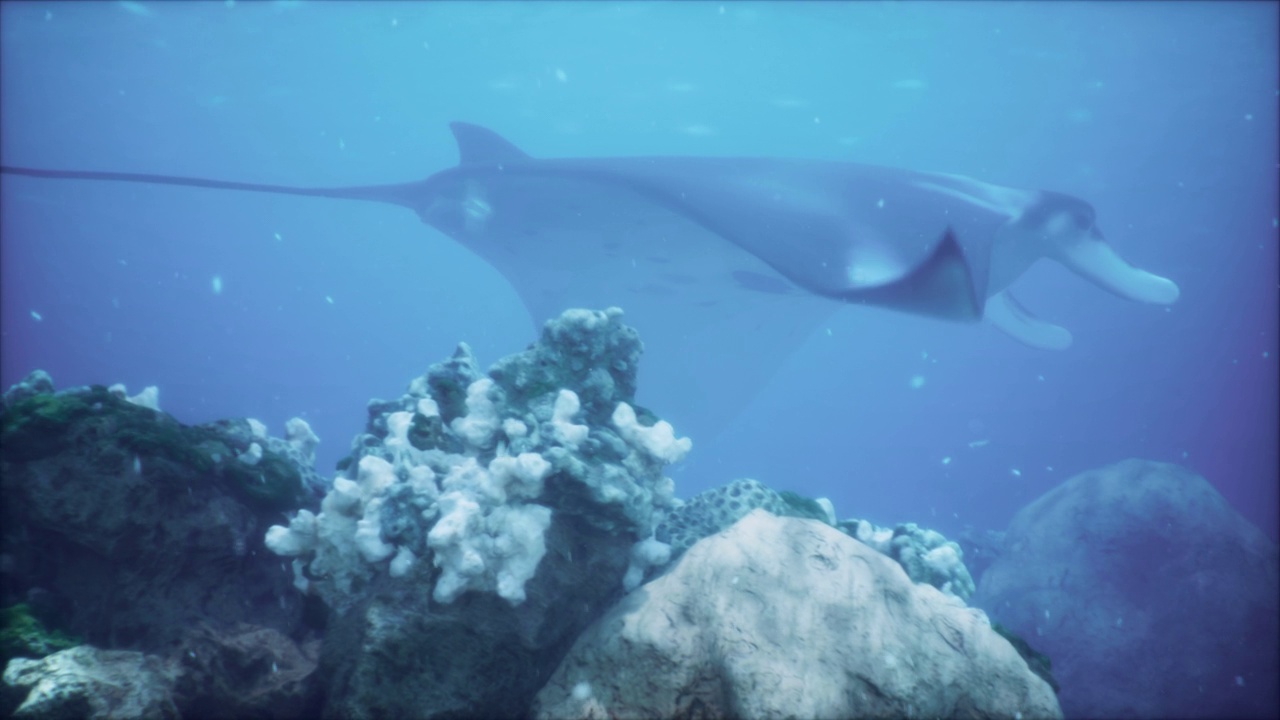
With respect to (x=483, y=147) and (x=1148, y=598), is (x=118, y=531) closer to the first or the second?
(x=483, y=147)

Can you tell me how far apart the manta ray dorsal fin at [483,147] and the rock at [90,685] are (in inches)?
214

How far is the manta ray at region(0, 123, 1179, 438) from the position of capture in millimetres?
3812

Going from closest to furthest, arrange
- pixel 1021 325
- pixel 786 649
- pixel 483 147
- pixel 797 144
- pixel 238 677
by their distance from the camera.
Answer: pixel 786 649
pixel 238 677
pixel 483 147
pixel 1021 325
pixel 797 144

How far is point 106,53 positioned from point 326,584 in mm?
32000

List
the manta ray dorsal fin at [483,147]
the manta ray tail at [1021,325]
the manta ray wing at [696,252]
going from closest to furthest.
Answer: the manta ray wing at [696,252] < the manta ray dorsal fin at [483,147] < the manta ray tail at [1021,325]

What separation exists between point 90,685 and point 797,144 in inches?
1208

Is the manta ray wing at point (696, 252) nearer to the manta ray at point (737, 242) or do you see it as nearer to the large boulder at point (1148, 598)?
the manta ray at point (737, 242)

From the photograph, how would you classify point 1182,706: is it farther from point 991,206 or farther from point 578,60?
point 578,60

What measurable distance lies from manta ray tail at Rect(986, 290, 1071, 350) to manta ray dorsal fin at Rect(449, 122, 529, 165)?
5.96 m

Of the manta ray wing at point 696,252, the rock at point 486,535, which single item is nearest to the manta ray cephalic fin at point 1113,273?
the manta ray wing at point 696,252

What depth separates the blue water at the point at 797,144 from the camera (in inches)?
785

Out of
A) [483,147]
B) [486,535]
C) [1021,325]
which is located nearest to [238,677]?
[486,535]

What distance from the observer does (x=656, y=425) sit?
303 centimetres

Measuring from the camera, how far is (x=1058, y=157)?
2542 cm
